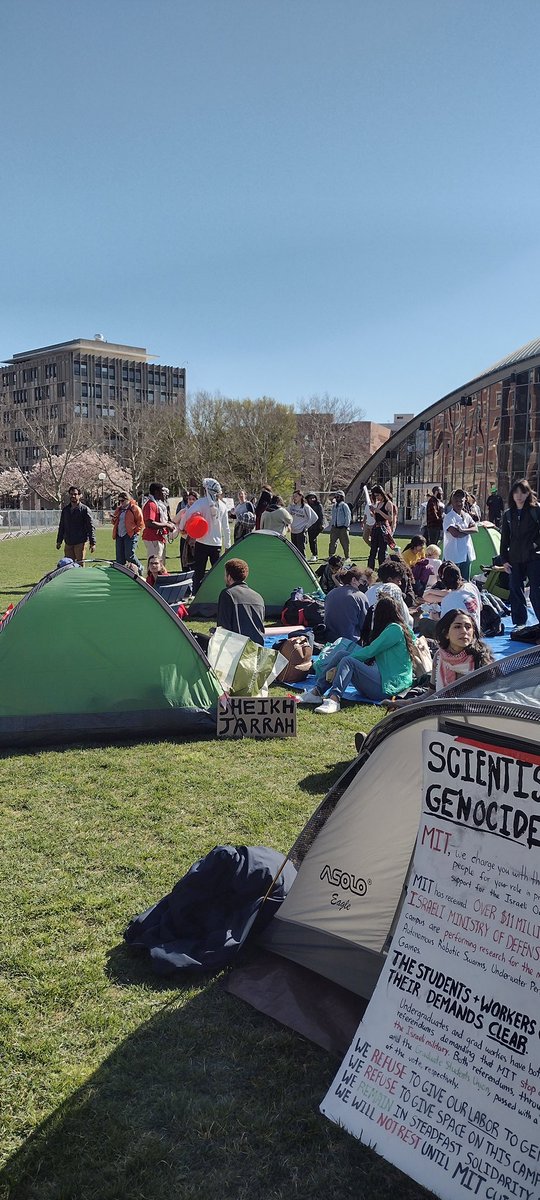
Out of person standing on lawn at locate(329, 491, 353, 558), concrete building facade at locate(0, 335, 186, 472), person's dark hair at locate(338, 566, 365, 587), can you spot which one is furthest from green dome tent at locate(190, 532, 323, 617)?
concrete building facade at locate(0, 335, 186, 472)

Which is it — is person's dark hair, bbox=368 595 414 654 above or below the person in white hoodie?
below

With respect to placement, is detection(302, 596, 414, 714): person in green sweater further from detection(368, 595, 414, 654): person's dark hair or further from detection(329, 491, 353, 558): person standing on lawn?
detection(329, 491, 353, 558): person standing on lawn

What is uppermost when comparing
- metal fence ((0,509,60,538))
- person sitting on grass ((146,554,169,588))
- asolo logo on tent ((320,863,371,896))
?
metal fence ((0,509,60,538))

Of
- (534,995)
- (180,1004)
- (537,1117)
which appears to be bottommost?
(180,1004)

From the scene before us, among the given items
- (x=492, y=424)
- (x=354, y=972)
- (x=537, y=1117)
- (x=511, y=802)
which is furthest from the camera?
(x=492, y=424)

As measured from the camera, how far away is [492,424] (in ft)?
140

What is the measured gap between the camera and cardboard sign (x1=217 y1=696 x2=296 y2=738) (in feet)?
21.8

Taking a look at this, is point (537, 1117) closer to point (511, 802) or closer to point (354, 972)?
point (511, 802)

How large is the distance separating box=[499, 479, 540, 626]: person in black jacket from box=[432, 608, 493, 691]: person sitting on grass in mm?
5571

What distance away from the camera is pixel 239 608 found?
821cm

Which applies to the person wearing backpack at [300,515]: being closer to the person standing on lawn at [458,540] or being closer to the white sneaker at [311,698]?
the person standing on lawn at [458,540]

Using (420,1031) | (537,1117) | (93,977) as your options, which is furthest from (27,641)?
(537,1117)

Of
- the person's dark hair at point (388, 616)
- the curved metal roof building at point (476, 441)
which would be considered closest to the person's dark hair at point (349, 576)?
the person's dark hair at point (388, 616)

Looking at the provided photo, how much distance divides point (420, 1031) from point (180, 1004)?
3.67ft
